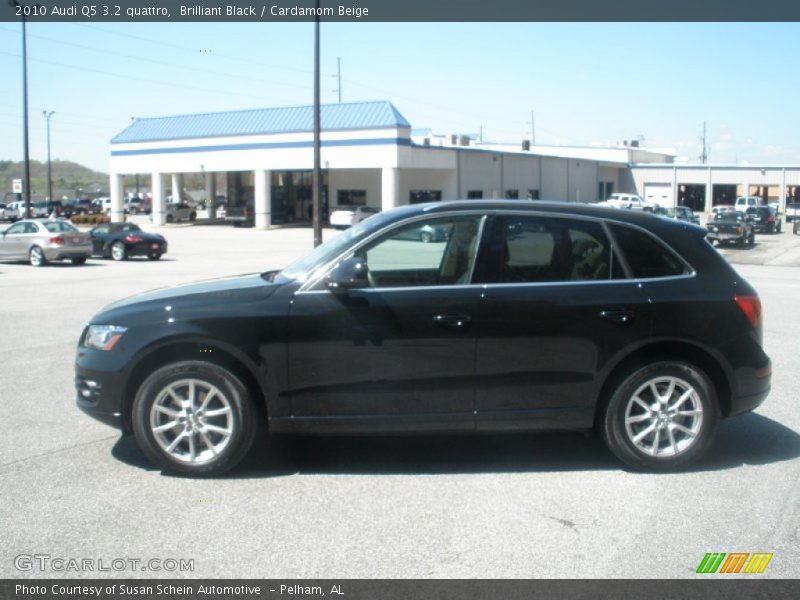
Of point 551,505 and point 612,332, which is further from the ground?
point 612,332

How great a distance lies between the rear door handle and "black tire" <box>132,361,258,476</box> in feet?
7.81

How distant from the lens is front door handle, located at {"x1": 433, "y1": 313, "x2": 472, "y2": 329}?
559 centimetres

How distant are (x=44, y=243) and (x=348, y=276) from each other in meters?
23.8

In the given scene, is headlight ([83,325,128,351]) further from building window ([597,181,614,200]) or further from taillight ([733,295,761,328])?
building window ([597,181,614,200])

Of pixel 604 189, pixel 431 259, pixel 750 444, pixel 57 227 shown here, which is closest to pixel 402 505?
pixel 431 259

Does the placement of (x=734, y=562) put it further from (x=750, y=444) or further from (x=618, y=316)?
(x=750, y=444)

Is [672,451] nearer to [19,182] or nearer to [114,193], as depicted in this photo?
[19,182]

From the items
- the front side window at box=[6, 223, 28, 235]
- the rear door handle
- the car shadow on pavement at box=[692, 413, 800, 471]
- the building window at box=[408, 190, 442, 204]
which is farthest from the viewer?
the building window at box=[408, 190, 442, 204]

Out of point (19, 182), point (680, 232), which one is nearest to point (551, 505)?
point (680, 232)

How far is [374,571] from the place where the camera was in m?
4.29

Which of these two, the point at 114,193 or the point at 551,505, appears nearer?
the point at 551,505

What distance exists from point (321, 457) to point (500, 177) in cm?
5384

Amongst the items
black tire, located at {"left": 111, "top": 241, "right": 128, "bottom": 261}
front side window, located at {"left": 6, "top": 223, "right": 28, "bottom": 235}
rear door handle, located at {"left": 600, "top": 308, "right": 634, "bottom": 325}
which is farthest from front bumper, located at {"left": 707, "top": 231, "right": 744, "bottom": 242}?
rear door handle, located at {"left": 600, "top": 308, "right": 634, "bottom": 325}

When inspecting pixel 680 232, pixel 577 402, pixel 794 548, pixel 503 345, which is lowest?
pixel 794 548
